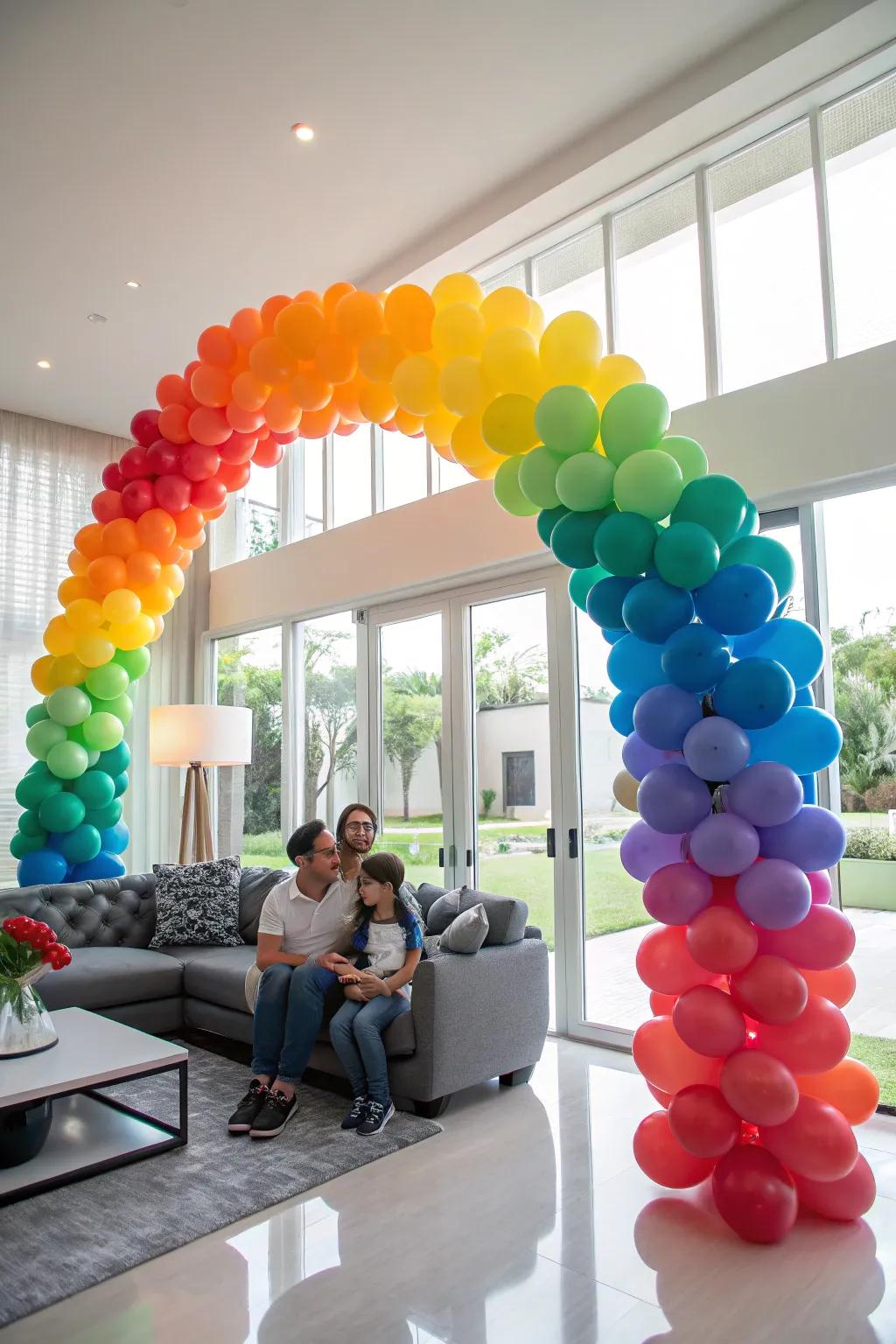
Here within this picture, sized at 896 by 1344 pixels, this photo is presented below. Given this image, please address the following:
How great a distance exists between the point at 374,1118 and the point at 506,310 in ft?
9.38

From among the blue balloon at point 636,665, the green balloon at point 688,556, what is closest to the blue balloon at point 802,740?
the blue balloon at point 636,665

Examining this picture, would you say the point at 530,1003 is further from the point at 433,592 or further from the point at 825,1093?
the point at 433,592

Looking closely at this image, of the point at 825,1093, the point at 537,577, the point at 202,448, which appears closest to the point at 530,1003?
the point at 825,1093

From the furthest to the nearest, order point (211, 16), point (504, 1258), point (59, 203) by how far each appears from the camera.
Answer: point (59, 203), point (211, 16), point (504, 1258)

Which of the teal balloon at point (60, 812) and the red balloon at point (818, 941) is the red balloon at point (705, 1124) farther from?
the teal balloon at point (60, 812)

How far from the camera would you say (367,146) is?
4.07 metres

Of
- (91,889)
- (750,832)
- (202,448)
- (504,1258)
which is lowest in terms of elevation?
(504,1258)

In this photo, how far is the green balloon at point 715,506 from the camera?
2.68 meters

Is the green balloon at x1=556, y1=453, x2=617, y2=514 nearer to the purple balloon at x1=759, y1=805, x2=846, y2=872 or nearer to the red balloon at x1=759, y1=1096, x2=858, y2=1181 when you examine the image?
the purple balloon at x1=759, y1=805, x2=846, y2=872

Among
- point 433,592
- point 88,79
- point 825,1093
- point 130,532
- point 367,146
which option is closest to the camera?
point 825,1093

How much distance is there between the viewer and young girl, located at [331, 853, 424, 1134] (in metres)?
3.34

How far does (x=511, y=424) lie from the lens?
3.06 meters

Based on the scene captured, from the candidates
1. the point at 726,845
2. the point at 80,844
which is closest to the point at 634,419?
the point at 726,845

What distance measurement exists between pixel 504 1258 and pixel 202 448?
11.8 feet
